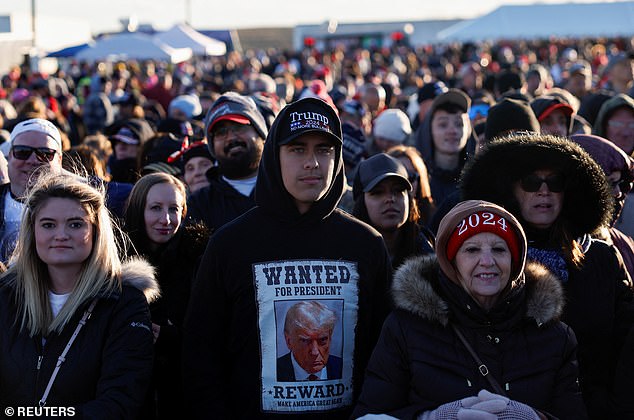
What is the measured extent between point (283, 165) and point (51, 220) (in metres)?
1.04

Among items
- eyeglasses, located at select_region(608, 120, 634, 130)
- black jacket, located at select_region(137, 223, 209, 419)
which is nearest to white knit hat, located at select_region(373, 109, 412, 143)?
eyeglasses, located at select_region(608, 120, 634, 130)

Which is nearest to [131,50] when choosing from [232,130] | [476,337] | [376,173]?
[232,130]

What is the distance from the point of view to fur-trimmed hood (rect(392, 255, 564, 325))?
3.61m

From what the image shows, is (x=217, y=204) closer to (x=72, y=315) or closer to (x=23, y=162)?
(x=23, y=162)

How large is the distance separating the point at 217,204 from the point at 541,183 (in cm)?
199

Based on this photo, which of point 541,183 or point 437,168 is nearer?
point 541,183

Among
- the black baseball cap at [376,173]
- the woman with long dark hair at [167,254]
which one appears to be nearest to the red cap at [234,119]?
the woman with long dark hair at [167,254]

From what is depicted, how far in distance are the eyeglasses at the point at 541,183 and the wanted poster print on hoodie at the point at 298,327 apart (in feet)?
3.73

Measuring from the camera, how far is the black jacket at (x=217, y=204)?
5.32 m

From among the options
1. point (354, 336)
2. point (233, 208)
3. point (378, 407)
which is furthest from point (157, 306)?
point (378, 407)

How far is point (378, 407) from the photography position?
355 cm

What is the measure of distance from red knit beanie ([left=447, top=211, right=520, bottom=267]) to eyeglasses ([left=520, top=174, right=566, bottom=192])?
711mm

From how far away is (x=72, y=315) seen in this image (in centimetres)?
378

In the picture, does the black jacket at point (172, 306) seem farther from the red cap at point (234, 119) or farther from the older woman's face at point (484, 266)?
the older woman's face at point (484, 266)
